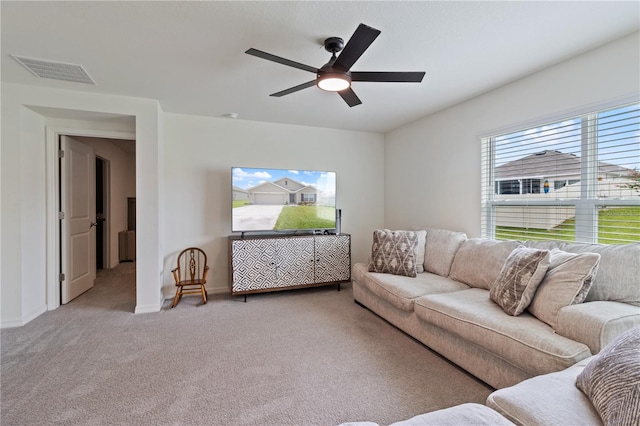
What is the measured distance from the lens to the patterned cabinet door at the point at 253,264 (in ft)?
11.7

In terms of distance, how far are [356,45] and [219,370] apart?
7.82ft

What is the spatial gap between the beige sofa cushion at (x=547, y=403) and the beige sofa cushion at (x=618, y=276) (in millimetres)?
889

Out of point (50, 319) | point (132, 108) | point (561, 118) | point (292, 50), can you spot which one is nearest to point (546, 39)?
point (561, 118)

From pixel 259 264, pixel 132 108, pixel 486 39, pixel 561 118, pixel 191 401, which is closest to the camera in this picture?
pixel 191 401

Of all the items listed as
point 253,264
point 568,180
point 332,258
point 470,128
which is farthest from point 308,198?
point 568,180

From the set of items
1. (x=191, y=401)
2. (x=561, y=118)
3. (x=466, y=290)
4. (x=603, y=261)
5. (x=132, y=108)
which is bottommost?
(x=191, y=401)

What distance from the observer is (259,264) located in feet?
12.0

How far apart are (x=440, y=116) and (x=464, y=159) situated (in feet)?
2.31

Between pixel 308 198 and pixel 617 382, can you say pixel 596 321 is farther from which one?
pixel 308 198

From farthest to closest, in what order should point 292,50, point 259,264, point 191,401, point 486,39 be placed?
point 259,264 < point 292,50 < point 486,39 < point 191,401

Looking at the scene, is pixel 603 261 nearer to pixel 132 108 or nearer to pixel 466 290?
pixel 466 290

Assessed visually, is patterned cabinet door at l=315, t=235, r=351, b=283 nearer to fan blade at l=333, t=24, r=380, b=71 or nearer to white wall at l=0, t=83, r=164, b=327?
white wall at l=0, t=83, r=164, b=327

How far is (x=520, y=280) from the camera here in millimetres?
2037

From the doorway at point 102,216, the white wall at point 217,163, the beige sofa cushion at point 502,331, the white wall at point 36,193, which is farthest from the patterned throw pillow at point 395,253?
the doorway at point 102,216
